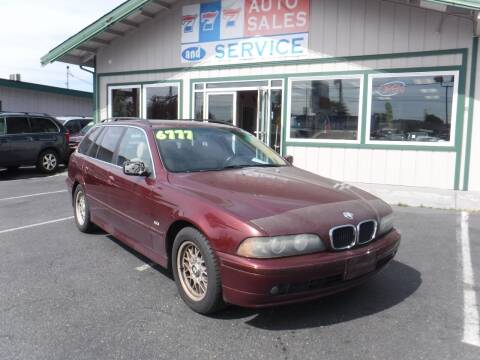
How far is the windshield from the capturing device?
4398 mm

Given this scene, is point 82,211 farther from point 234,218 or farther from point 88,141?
point 234,218

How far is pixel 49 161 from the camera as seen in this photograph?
44.3 feet

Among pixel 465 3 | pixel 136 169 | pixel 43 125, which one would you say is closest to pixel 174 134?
pixel 136 169

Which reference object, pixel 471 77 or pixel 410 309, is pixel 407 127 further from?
pixel 410 309

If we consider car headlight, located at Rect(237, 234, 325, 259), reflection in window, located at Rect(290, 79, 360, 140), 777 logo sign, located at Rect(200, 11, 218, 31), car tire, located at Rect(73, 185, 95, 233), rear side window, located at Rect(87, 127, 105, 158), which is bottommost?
car tire, located at Rect(73, 185, 95, 233)

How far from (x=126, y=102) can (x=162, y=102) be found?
1.53 meters

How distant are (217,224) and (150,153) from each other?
4.80 ft

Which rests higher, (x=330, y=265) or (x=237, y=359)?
(x=330, y=265)

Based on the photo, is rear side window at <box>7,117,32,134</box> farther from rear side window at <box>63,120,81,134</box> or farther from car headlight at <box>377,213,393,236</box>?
car headlight at <box>377,213,393,236</box>

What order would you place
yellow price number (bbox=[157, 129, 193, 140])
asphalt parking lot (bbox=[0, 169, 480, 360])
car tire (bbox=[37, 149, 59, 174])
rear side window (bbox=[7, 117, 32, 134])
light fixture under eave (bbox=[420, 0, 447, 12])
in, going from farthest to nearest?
1. car tire (bbox=[37, 149, 59, 174])
2. rear side window (bbox=[7, 117, 32, 134])
3. light fixture under eave (bbox=[420, 0, 447, 12])
4. yellow price number (bbox=[157, 129, 193, 140])
5. asphalt parking lot (bbox=[0, 169, 480, 360])

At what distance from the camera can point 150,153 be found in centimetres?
443

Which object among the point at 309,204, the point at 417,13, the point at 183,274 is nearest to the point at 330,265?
the point at 309,204

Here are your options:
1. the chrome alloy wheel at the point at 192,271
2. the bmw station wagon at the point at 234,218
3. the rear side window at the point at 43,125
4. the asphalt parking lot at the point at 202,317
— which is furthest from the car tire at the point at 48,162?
the chrome alloy wheel at the point at 192,271

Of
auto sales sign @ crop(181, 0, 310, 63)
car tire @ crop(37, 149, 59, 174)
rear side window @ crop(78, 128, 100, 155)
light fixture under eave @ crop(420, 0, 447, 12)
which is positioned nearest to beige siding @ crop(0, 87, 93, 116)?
car tire @ crop(37, 149, 59, 174)
